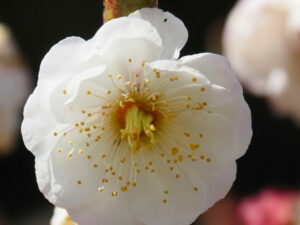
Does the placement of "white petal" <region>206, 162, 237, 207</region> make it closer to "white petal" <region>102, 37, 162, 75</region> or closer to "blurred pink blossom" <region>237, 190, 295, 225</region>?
"white petal" <region>102, 37, 162, 75</region>

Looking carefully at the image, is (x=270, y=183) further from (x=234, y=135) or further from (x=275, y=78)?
(x=234, y=135)

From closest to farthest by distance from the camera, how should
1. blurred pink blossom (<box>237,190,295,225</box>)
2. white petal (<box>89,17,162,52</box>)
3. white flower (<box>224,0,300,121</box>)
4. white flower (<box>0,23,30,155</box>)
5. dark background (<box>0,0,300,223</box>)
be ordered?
white petal (<box>89,17,162,52</box>) < white flower (<box>224,0,300,121</box>) < blurred pink blossom (<box>237,190,295,225</box>) < white flower (<box>0,23,30,155</box>) < dark background (<box>0,0,300,223</box>)

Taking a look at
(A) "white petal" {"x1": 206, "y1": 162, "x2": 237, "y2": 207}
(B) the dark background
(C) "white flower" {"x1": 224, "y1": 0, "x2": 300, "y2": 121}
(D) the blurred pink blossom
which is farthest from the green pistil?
(B) the dark background

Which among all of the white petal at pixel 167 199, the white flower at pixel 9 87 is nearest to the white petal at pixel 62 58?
the white petal at pixel 167 199

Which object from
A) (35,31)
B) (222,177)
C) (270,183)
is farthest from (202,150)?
(35,31)

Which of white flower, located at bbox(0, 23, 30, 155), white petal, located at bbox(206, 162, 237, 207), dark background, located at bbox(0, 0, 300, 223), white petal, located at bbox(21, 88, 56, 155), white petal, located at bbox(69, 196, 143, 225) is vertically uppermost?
white petal, located at bbox(21, 88, 56, 155)

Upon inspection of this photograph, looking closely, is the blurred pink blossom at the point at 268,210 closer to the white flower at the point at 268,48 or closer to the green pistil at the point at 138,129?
the white flower at the point at 268,48
